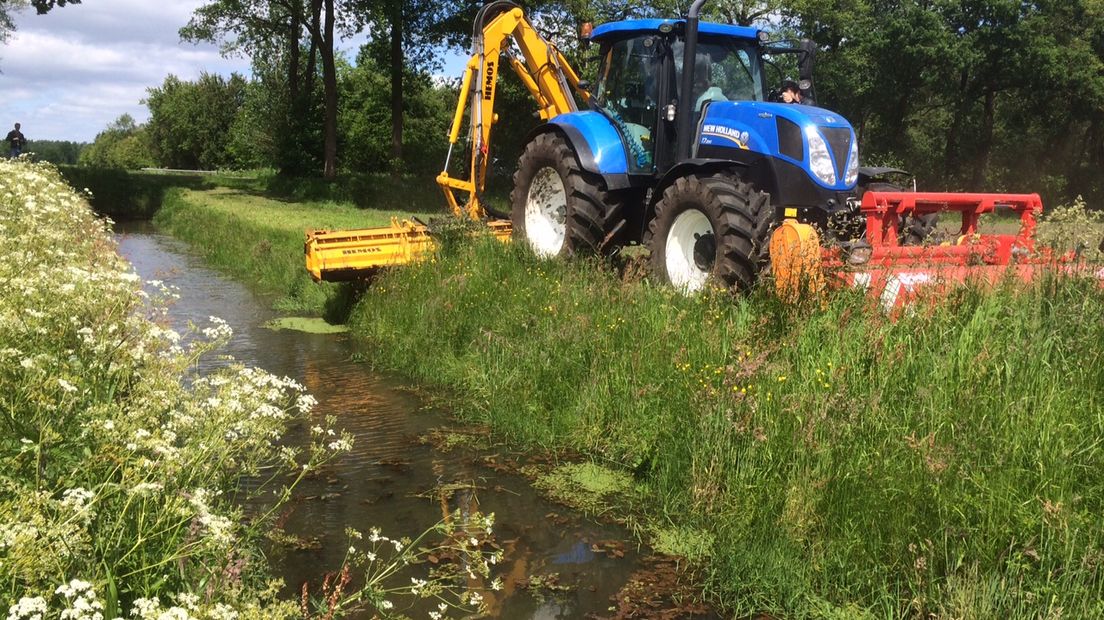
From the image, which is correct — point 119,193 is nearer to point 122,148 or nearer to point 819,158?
point 819,158

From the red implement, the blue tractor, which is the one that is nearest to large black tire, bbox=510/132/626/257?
the blue tractor

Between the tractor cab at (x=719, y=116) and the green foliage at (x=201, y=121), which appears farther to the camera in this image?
the green foliage at (x=201, y=121)

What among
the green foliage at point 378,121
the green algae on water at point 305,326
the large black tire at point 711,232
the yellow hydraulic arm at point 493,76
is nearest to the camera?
the large black tire at point 711,232

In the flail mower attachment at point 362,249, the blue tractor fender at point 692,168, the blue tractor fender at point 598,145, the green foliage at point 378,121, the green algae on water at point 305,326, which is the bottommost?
the green algae on water at point 305,326

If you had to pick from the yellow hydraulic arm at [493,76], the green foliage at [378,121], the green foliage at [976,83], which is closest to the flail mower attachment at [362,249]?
the yellow hydraulic arm at [493,76]

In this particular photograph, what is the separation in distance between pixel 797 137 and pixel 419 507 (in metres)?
4.56

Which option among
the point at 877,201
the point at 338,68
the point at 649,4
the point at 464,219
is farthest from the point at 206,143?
the point at 877,201

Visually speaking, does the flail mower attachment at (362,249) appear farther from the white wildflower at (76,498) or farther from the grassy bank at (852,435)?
the white wildflower at (76,498)

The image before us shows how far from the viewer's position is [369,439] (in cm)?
608

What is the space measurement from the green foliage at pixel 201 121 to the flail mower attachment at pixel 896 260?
6128 cm

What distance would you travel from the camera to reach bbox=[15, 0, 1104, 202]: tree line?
1073 inches

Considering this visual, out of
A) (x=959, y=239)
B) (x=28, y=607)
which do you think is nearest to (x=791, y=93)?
(x=959, y=239)

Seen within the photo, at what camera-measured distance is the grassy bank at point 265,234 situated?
10.9m

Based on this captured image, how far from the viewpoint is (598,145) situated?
884cm
